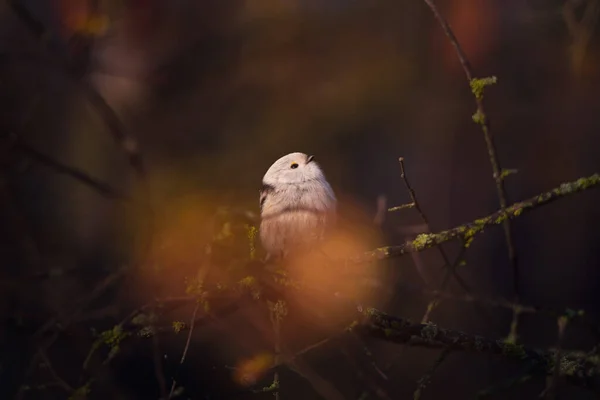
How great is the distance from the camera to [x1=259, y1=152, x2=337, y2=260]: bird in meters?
4.02

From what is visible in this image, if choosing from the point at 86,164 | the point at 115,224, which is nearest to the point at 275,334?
the point at 115,224

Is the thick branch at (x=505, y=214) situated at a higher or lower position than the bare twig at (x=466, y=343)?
higher

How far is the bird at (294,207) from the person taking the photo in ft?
13.2

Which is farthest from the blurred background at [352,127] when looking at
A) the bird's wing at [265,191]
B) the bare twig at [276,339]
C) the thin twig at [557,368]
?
the thin twig at [557,368]

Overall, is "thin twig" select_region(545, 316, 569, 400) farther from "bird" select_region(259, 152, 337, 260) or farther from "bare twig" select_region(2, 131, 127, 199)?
"bird" select_region(259, 152, 337, 260)

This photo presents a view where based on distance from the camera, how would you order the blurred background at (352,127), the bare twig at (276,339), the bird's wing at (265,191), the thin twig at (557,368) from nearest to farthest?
the thin twig at (557,368) → the bare twig at (276,339) → the bird's wing at (265,191) → the blurred background at (352,127)

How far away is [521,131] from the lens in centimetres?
865

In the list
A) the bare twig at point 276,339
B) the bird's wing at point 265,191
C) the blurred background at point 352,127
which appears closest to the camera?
the bare twig at point 276,339

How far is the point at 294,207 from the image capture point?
13.5 ft

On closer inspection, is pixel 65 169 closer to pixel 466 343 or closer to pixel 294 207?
pixel 466 343

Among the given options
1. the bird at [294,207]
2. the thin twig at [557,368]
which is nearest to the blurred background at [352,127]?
the bird at [294,207]

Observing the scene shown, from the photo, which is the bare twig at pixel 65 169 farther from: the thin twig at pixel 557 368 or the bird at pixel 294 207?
the bird at pixel 294 207

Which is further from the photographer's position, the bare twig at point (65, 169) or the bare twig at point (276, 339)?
the bare twig at point (276, 339)

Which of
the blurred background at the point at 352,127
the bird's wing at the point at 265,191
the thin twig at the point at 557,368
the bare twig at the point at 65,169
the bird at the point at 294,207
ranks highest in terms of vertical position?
the blurred background at the point at 352,127
